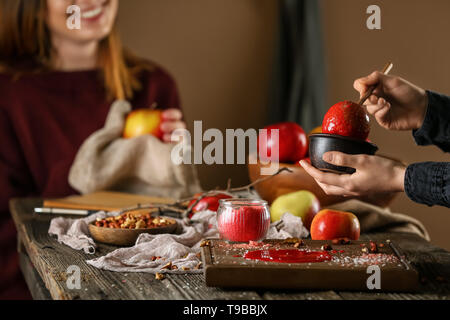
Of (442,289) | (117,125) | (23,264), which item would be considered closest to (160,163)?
(117,125)

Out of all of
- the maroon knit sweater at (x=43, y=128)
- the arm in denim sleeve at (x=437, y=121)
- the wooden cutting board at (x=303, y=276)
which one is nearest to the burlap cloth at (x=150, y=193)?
the wooden cutting board at (x=303, y=276)

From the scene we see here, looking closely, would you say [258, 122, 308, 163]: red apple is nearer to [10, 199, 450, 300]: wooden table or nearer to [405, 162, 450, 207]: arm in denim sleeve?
[10, 199, 450, 300]: wooden table

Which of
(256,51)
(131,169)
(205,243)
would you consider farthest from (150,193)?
(256,51)

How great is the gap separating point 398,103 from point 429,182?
397mm

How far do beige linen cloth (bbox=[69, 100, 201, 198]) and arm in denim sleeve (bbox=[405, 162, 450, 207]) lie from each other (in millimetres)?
927

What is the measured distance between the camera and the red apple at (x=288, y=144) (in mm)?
1414

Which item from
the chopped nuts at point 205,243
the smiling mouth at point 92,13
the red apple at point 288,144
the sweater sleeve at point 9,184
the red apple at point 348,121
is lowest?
the sweater sleeve at point 9,184

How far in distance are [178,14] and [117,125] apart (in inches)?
51.7

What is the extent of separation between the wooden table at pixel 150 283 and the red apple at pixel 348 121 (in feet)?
0.88

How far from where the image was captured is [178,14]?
3002 millimetres

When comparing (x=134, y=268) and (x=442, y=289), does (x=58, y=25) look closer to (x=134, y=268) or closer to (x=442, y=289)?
(x=134, y=268)

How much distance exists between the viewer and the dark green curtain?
9.53 feet

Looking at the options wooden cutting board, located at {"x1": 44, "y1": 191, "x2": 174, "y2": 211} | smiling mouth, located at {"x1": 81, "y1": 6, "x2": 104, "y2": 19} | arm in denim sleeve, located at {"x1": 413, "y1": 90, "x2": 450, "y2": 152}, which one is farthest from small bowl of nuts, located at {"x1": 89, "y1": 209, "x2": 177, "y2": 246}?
smiling mouth, located at {"x1": 81, "y1": 6, "x2": 104, "y2": 19}

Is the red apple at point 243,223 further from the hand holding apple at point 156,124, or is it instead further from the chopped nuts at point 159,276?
the hand holding apple at point 156,124
